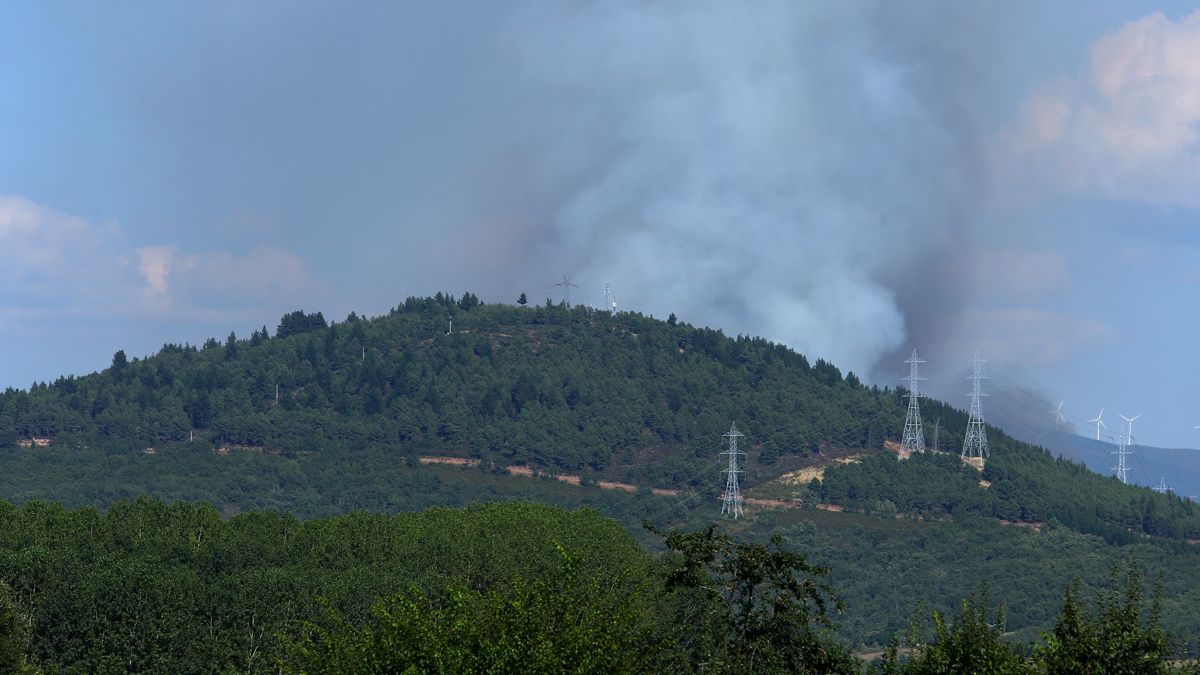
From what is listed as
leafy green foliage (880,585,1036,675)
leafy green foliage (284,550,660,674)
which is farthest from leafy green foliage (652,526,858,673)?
leafy green foliage (880,585,1036,675)

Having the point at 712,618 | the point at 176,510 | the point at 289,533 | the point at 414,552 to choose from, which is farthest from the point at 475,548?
the point at 712,618

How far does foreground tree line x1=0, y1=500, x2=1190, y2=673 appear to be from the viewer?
2255 inches

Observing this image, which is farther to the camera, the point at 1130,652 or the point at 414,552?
the point at 414,552

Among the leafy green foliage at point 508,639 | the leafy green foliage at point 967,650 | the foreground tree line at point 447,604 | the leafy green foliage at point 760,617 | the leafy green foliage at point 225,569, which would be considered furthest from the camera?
the leafy green foliage at point 225,569

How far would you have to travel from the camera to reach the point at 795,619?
63.8 m

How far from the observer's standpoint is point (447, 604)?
117500 millimetres

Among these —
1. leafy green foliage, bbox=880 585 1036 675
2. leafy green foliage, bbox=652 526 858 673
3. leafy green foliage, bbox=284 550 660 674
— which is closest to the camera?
leafy green foliage, bbox=880 585 1036 675

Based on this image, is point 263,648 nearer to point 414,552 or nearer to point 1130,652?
point 414,552

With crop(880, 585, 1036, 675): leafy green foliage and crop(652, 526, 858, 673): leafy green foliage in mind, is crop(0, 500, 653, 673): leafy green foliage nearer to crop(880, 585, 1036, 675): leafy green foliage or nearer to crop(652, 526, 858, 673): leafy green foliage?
crop(652, 526, 858, 673): leafy green foliage

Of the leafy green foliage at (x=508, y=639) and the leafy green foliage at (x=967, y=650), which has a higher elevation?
the leafy green foliage at (x=967, y=650)

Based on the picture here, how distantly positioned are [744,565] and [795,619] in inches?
128

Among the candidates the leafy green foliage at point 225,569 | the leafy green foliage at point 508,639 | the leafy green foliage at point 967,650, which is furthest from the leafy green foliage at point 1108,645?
the leafy green foliage at point 225,569

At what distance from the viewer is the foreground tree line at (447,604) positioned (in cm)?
5728

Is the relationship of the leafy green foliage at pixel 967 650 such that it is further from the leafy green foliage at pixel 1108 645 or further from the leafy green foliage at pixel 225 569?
the leafy green foliage at pixel 225 569
